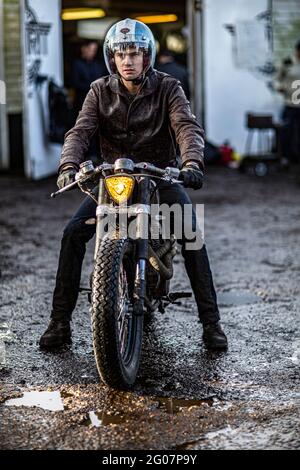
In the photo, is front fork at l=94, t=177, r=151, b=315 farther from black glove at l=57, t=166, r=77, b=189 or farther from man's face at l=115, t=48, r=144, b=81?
man's face at l=115, t=48, r=144, b=81

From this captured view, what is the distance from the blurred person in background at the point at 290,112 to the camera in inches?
746

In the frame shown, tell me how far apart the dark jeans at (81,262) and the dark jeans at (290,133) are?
13261 millimetres

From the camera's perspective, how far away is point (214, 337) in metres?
6.20

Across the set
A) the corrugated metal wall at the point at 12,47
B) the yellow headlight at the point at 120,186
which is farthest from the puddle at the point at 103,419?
the corrugated metal wall at the point at 12,47

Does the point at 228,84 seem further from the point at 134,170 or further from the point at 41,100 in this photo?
the point at 134,170

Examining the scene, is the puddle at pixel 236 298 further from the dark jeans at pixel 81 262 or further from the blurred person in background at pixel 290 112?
the blurred person in background at pixel 290 112

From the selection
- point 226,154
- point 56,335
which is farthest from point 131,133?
point 226,154

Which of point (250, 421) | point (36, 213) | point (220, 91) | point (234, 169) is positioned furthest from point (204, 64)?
point (250, 421)

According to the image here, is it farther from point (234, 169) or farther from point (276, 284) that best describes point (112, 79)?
point (234, 169)

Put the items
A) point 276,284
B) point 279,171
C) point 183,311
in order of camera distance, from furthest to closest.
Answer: point 279,171
point 276,284
point 183,311

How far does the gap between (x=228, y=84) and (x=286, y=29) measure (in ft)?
5.70

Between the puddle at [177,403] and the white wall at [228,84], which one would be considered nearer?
the puddle at [177,403]
